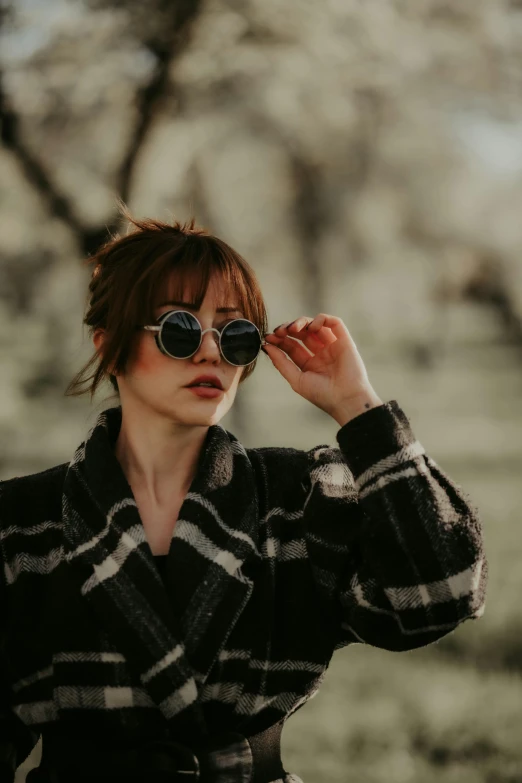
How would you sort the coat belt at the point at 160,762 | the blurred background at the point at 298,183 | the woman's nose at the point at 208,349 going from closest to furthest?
the coat belt at the point at 160,762 < the woman's nose at the point at 208,349 < the blurred background at the point at 298,183

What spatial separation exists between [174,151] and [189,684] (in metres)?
1.34

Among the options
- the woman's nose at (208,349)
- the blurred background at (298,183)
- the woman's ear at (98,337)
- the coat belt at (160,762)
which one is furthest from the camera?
the blurred background at (298,183)

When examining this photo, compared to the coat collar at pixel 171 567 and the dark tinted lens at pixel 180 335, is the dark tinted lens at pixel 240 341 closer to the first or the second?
the dark tinted lens at pixel 180 335

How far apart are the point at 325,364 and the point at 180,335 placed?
0.89ft

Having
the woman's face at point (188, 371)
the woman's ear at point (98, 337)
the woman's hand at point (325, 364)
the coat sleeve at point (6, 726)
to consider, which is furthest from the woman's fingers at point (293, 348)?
the coat sleeve at point (6, 726)

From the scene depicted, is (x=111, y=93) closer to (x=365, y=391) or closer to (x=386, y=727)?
(x=365, y=391)

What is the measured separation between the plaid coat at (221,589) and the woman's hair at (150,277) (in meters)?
0.20

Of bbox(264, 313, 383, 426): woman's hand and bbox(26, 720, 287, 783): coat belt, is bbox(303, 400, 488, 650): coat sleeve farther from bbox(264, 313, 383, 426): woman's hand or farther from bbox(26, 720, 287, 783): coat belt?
bbox(26, 720, 287, 783): coat belt

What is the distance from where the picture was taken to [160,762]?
1.16 metres

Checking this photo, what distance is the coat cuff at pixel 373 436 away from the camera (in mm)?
1226

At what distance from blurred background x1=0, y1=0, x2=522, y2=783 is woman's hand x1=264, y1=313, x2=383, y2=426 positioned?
64cm

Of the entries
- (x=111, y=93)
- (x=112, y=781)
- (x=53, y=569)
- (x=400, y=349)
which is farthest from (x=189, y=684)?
(x=111, y=93)

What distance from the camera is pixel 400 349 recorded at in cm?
211

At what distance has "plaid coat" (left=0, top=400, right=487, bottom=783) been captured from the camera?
1.20 metres
